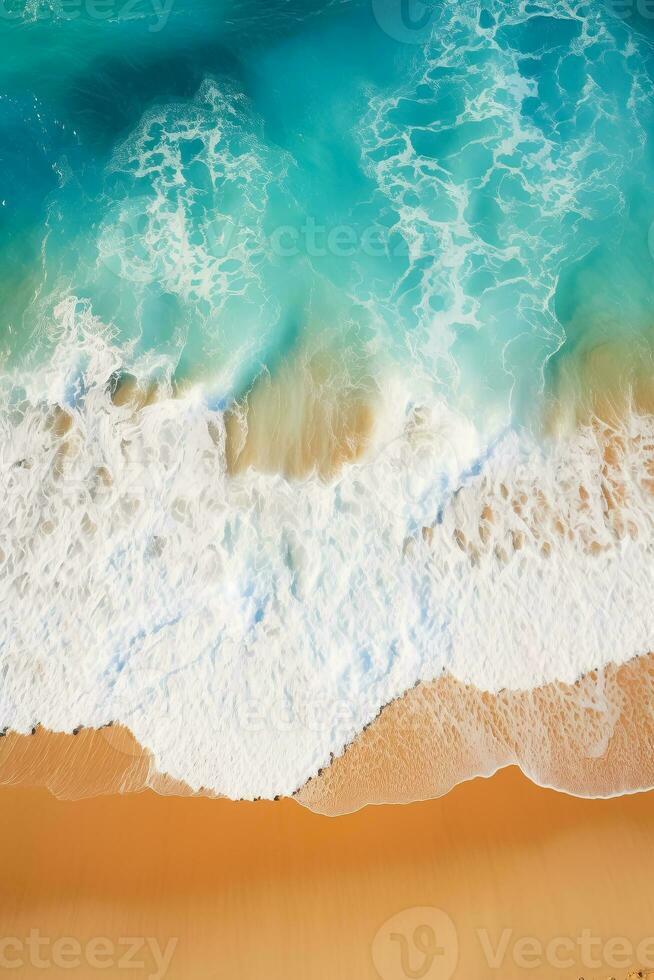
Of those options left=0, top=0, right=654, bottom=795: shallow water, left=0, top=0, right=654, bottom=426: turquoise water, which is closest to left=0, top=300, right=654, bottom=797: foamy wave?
left=0, top=0, right=654, bottom=795: shallow water

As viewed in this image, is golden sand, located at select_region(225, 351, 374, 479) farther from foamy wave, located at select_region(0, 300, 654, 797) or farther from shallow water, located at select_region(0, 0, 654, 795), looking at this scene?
A: foamy wave, located at select_region(0, 300, 654, 797)

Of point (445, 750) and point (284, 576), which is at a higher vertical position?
point (284, 576)

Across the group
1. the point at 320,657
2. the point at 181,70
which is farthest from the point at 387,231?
the point at 320,657

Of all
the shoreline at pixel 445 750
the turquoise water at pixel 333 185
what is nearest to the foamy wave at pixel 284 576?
the shoreline at pixel 445 750

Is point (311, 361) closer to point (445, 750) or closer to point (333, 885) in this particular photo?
point (445, 750)

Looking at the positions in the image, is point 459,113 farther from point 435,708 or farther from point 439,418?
point 435,708

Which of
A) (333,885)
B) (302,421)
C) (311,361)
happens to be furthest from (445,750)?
(311,361)
